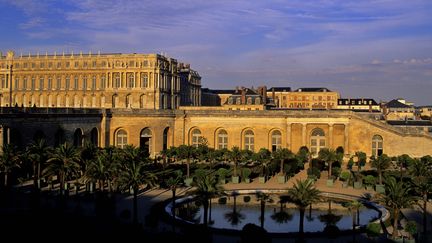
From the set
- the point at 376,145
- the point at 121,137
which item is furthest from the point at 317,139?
the point at 121,137

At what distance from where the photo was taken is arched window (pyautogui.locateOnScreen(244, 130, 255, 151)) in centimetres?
6388

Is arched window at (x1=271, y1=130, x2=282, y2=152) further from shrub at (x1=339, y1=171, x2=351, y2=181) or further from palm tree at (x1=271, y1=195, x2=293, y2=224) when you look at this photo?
palm tree at (x1=271, y1=195, x2=293, y2=224)

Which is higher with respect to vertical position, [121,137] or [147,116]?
[147,116]

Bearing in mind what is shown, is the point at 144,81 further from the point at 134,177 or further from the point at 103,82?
the point at 134,177

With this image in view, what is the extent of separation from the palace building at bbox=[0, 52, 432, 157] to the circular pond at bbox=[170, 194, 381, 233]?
18885 mm

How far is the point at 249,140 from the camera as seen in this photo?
64.0 m


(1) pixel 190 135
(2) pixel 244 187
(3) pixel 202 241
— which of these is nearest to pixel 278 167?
(2) pixel 244 187

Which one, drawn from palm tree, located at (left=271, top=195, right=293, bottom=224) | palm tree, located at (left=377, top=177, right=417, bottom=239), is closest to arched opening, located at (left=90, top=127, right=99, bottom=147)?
palm tree, located at (left=271, top=195, right=293, bottom=224)

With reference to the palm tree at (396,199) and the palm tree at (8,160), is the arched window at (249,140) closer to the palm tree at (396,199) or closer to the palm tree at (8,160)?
the palm tree at (8,160)

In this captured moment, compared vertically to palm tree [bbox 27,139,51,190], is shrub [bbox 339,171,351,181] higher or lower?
lower

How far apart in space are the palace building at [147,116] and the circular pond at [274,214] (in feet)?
62.0

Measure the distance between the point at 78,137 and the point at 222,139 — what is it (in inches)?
695

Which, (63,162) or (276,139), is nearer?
(63,162)

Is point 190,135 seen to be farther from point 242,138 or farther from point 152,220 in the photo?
point 152,220
